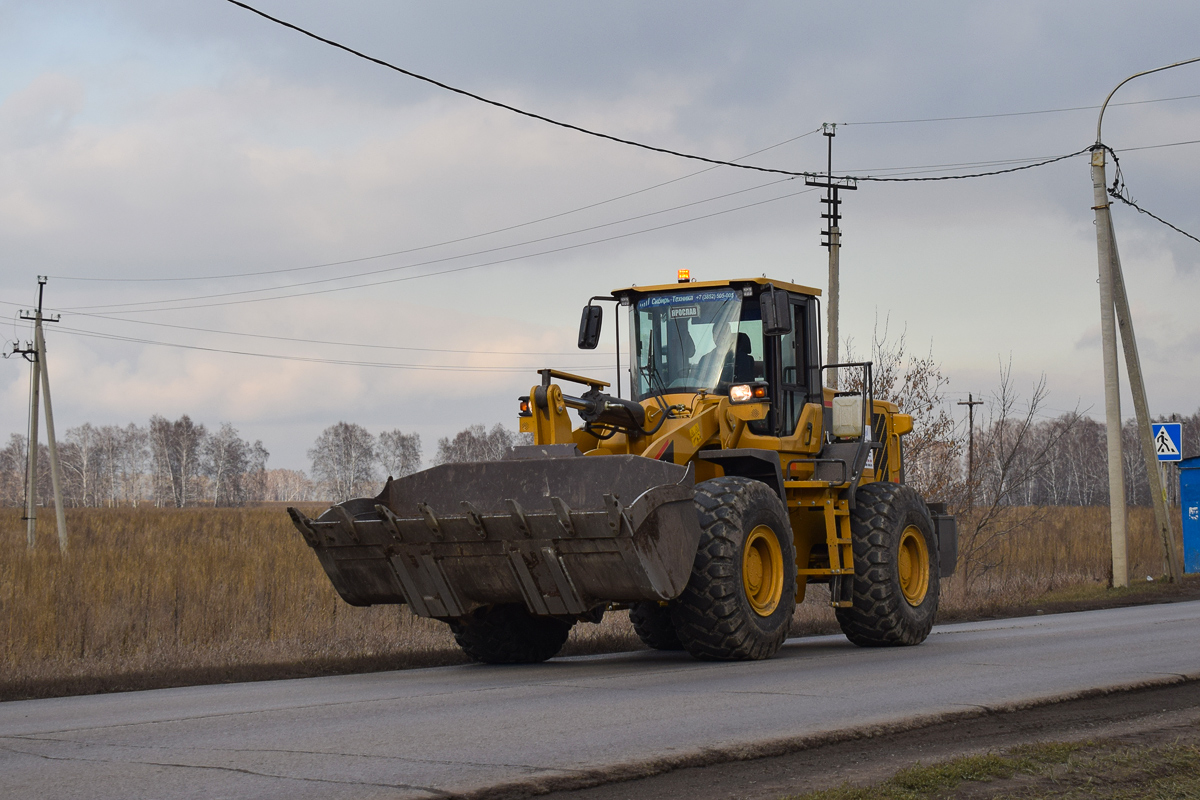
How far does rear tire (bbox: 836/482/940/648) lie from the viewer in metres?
13.1

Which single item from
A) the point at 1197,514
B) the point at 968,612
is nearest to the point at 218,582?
the point at 968,612

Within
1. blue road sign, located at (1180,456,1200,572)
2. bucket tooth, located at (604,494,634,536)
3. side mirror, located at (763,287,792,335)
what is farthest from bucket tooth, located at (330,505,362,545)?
blue road sign, located at (1180,456,1200,572)

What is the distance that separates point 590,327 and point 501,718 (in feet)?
17.9

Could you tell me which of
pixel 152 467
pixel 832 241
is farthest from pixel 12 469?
pixel 832 241

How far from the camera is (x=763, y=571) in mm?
11727

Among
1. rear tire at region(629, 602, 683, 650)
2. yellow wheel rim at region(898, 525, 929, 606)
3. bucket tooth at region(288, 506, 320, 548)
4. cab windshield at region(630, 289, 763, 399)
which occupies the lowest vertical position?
rear tire at region(629, 602, 683, 650)

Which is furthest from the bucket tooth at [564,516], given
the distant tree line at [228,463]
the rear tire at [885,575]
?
the distant tree line at [228,463]

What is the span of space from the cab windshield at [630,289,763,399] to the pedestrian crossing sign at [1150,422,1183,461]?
15.6 meters

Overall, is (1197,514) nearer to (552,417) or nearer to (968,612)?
(968,612)

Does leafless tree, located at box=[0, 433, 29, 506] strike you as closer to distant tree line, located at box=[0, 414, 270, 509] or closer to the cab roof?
distant tree line, located at box=[0, 414, 270, 509]

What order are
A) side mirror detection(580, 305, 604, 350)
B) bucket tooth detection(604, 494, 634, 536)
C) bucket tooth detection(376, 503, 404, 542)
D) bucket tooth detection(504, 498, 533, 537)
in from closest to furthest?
bucket tooth detection(604, 494, 634, 536)
bucket tooth detection(504, 498, 533, 537)
bucket tooth detection(376, 503, 404, 542)
side mirror detection(580, 305, 604, 350)

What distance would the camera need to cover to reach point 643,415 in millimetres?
12539

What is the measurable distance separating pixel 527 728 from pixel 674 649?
20.4 ft

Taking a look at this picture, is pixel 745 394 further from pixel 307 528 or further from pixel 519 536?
pixel 307 528
